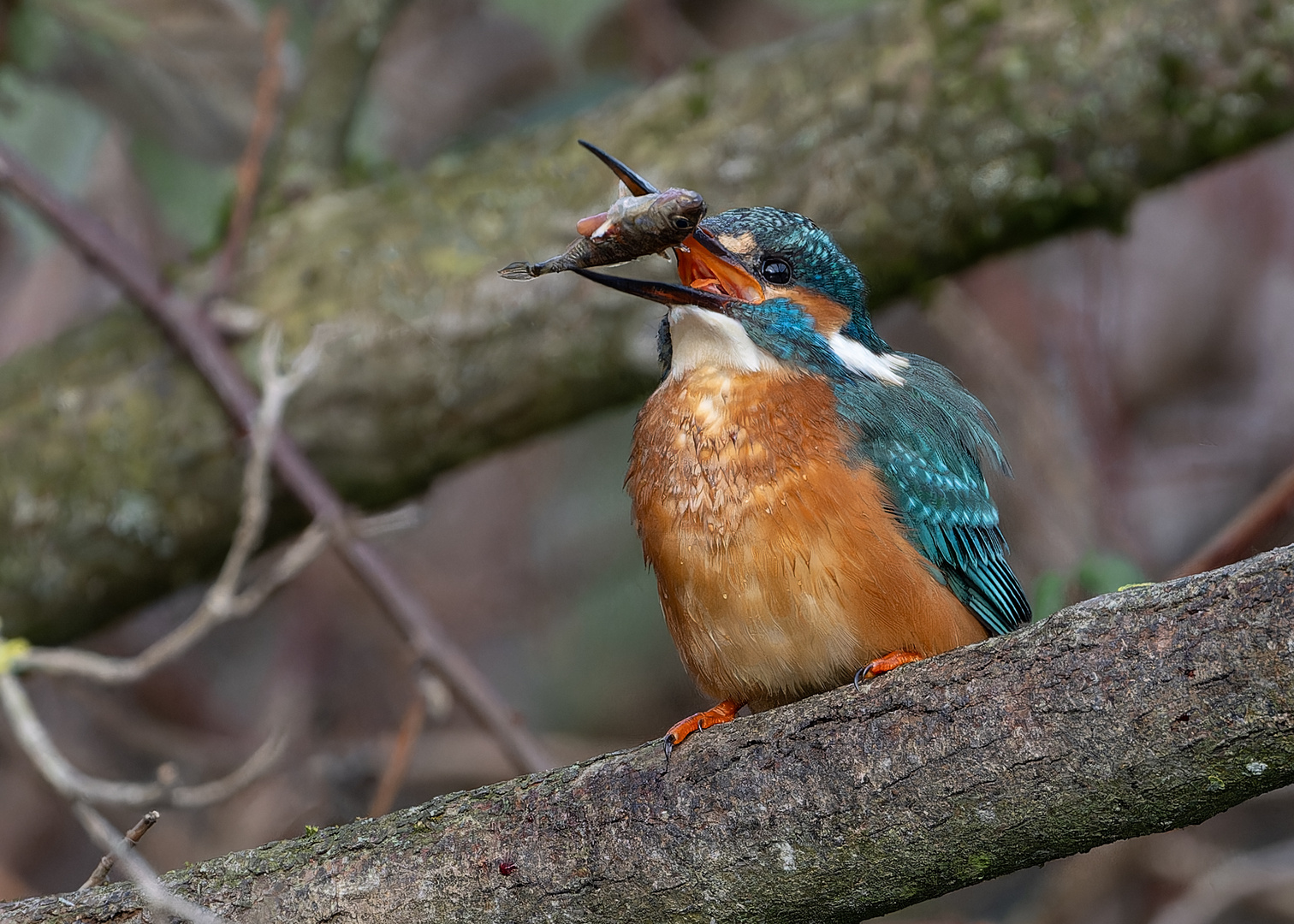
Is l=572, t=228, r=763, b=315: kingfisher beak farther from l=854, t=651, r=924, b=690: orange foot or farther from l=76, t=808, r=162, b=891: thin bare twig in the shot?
l=76, t=808, r=162, b=891: thin bare twig

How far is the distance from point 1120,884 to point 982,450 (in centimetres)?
297

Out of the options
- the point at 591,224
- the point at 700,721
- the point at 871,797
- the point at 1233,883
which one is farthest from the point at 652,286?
the point at 1233,883

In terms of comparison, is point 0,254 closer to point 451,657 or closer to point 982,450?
point 451,657

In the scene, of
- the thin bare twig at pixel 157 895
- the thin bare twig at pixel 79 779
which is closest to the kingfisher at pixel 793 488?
the thin bare twig at pixel 157 895

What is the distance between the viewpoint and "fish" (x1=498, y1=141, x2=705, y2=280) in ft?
6.93

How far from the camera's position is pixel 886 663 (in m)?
2.11

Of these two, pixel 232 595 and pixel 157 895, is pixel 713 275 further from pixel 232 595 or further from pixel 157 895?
pixel 157 895

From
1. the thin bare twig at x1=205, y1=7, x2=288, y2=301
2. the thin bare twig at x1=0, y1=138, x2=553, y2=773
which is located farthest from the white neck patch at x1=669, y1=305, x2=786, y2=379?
the thin bare twig at x1=205, y1=7, x2=288, y2=301

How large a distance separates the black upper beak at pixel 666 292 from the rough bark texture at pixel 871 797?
2.44 ft

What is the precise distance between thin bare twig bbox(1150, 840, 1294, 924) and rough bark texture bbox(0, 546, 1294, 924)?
2.96m

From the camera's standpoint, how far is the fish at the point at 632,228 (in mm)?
2111

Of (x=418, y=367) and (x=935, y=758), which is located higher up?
(x=418, y=367)

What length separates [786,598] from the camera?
2.11 metres

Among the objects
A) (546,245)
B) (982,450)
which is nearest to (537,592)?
(546,245)
